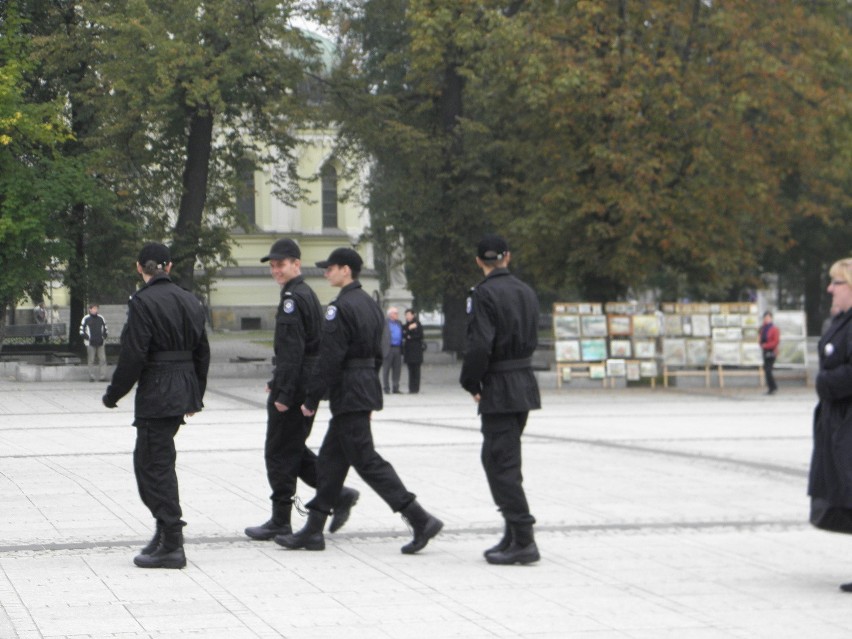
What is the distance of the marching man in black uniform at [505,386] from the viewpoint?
28.7 ft

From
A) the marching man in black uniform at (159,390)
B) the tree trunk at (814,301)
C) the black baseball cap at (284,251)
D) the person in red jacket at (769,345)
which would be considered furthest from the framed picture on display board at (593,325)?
the tree trunk at (814,301)

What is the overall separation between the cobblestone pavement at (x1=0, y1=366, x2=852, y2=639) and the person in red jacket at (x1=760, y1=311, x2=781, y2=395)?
483 inches

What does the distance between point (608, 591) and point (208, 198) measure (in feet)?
101

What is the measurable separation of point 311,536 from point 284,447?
25.9 inches

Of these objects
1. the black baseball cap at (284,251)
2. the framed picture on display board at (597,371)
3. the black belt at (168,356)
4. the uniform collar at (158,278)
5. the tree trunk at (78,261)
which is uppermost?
the tree trunk at (78,261)

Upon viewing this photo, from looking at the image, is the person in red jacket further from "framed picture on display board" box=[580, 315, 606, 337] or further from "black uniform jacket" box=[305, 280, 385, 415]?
"black uniform jacket" box=[305, 280, 385, 415]

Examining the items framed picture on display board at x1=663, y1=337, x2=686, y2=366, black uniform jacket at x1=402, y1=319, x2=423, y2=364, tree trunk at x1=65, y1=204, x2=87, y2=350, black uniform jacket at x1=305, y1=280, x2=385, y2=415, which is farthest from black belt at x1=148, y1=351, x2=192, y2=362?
tree trunk at x1=65, y1=204, x2=87, y2=350

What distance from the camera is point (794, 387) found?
32.0m

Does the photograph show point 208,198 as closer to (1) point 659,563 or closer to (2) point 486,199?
(2) point 486,199

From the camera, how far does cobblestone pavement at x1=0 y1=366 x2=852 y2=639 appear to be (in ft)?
23.7

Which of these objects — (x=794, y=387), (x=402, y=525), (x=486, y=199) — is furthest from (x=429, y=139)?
(x=402, y=525)

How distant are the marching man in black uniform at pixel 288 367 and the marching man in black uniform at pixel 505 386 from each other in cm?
127

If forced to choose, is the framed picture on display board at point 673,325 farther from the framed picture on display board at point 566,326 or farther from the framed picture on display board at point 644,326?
the framed picture on display board at point 566,326

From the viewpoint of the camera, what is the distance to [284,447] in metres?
9.71
